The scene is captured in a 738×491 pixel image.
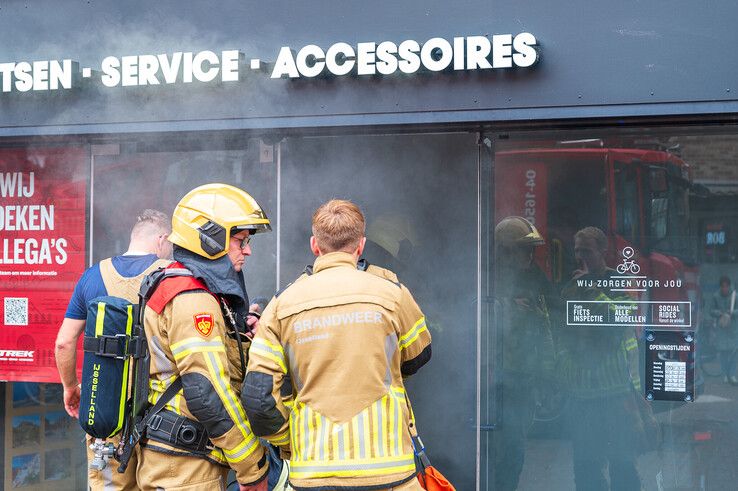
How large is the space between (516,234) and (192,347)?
84.4 inches

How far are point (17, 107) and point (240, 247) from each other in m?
2.34

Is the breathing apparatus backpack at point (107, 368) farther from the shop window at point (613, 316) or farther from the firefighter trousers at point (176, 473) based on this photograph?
the shop window at point (613, 316)

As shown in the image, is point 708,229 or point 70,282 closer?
point 708,229

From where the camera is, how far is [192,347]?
3150 millimetres

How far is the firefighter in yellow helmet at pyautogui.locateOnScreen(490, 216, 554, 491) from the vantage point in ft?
15.2

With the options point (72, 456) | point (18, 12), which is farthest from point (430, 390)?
point (18, 12)

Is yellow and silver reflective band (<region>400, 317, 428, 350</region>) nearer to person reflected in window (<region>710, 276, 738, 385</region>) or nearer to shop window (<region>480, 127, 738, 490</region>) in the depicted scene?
shop window (<region>480, 127, 738, 490</region>)

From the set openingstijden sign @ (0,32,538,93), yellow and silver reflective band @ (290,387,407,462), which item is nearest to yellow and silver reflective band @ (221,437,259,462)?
yellow and silver reflective band @ (290,387,407,462)

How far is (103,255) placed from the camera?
5.36 meters

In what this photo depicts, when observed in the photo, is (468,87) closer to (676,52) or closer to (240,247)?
(676,52)

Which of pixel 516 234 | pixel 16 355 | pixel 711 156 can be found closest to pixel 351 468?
pixel 516 234

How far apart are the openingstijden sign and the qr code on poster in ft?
4.29

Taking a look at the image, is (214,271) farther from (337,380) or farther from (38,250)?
(38,250)

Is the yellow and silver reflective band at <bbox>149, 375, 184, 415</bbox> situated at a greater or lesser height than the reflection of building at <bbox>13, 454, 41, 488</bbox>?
greater
